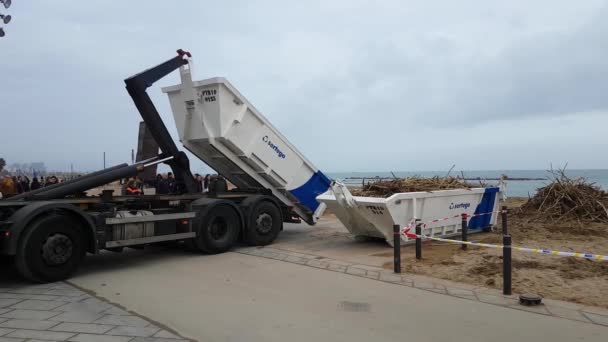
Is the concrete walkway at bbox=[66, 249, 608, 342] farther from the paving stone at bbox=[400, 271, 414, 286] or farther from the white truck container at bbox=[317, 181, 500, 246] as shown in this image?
the white truck container at bbox=[317, 181, 500, 246]

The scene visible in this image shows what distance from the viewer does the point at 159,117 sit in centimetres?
1052

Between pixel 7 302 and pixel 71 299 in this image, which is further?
pixel 71 299

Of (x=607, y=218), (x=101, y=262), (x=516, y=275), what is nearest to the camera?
(x=516, y=275)

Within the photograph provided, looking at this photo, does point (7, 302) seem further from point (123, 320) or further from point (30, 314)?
point (123, 320)

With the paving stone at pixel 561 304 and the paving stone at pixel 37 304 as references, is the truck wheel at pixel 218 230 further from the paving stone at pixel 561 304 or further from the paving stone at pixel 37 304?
the paving stone at pixel 561 304

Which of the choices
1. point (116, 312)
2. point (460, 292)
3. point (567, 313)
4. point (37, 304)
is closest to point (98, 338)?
point (116, 312)

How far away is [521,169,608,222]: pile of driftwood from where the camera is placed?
44.0ft

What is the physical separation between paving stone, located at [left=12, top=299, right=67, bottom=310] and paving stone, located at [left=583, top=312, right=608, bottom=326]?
6.32 metres

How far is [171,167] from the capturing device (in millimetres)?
11008

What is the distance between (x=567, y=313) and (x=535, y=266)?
8.00 feet

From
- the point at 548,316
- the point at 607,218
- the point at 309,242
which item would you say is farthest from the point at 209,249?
the point at 607,218

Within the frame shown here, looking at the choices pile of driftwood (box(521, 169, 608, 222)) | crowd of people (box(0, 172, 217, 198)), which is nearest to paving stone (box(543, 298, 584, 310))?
crowd of people (box(0, 172, 217, 198))

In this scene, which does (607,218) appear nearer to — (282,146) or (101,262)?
(282,146)

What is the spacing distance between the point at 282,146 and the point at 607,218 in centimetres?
909
